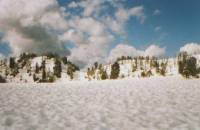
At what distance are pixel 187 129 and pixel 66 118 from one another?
6339 mm

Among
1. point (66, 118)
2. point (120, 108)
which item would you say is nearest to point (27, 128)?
point (66, 118)

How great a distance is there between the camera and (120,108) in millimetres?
16938

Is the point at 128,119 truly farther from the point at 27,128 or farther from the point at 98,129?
the point at 27,128

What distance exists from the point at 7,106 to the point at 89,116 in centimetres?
623

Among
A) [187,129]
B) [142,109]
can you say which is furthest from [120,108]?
[187,129]

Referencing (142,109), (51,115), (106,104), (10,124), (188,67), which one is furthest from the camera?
(188,67)

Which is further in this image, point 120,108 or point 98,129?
point 120,108

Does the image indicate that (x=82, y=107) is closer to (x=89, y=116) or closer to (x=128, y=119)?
(x=89, y=116)

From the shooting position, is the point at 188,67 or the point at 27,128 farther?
the point at 188,67

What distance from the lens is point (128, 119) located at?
45.0 feet

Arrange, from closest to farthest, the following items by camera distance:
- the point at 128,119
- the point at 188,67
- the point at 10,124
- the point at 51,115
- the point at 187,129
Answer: the point at 187,129
the point at 10,124
the point at 128,119
the point at 51,115
the point at 188,67

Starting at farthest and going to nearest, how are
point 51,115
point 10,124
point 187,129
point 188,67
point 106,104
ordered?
point 188,67 < point 106,104 < point 51,115 < point 10,124 < point 187,129

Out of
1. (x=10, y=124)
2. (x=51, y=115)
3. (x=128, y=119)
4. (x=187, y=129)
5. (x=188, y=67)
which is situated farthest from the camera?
(x=188, y=67)

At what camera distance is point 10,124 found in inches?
487
